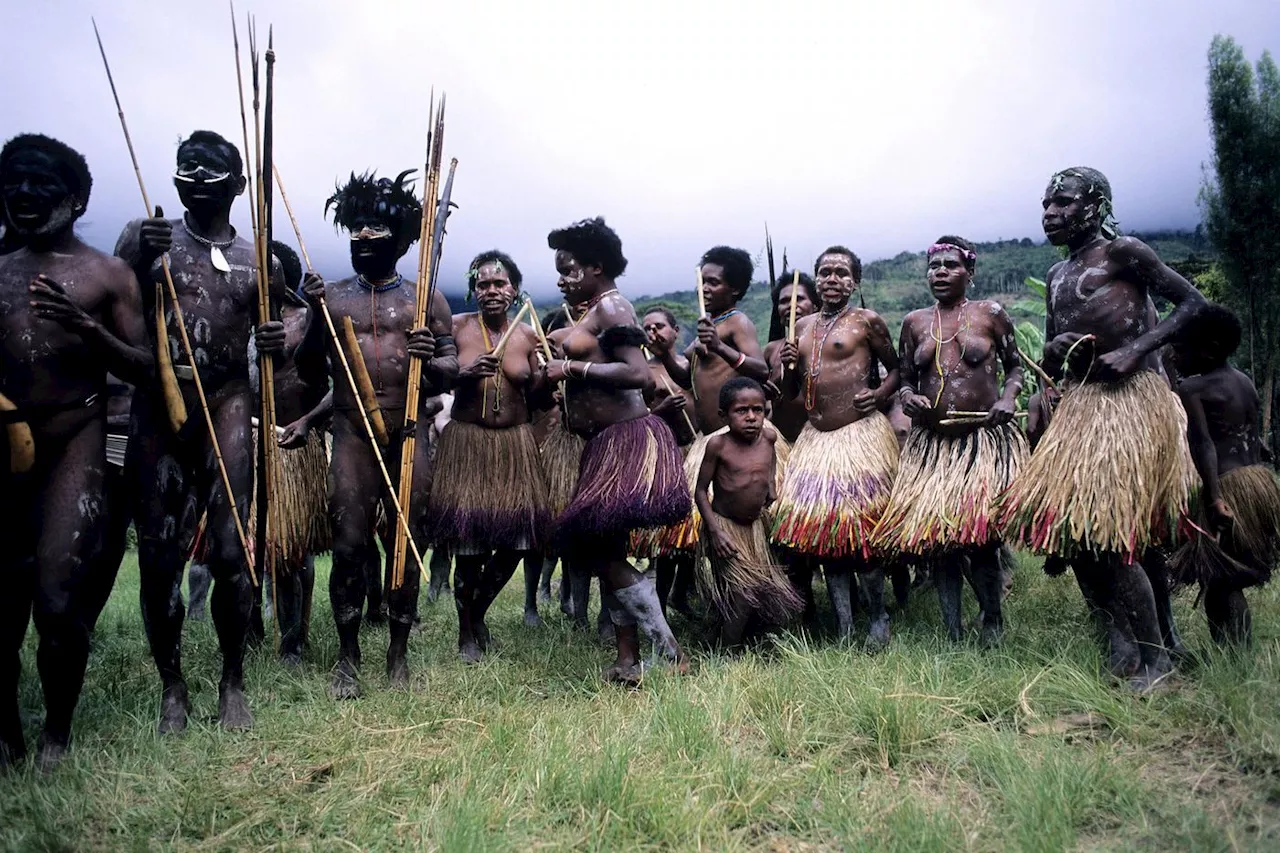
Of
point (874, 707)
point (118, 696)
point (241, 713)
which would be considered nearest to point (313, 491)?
point (118, 696)

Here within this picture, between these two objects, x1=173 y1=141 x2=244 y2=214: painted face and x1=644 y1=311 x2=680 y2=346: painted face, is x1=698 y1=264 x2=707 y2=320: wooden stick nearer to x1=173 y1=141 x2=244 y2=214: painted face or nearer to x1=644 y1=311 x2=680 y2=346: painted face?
x1=644 y1=311 x2=680 y2=346: painted face

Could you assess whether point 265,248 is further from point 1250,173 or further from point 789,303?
point 1250,173

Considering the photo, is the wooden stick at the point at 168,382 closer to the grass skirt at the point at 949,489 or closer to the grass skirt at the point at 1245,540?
the grass skirt at the point at 949,489

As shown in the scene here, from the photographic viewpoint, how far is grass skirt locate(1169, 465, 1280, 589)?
11.8 ft

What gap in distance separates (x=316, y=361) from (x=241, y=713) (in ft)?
5.43

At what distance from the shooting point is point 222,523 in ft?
11.2

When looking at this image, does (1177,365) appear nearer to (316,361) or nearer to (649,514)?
(649,514)

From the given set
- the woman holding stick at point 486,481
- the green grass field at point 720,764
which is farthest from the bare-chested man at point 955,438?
the woman holding stick at point 486,481

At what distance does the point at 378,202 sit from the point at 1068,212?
120 inches

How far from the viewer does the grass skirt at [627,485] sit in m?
3.86

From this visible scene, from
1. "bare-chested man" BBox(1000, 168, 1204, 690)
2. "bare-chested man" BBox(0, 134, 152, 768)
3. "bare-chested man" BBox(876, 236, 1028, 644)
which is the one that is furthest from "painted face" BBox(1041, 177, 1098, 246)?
"bare-chested man" BBox(0, 134, 152, 768)

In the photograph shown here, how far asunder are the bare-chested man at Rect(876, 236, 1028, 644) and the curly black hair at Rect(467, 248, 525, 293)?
8.04 ft

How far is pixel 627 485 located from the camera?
12.8 ft

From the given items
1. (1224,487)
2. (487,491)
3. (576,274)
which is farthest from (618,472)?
(1224,487)
